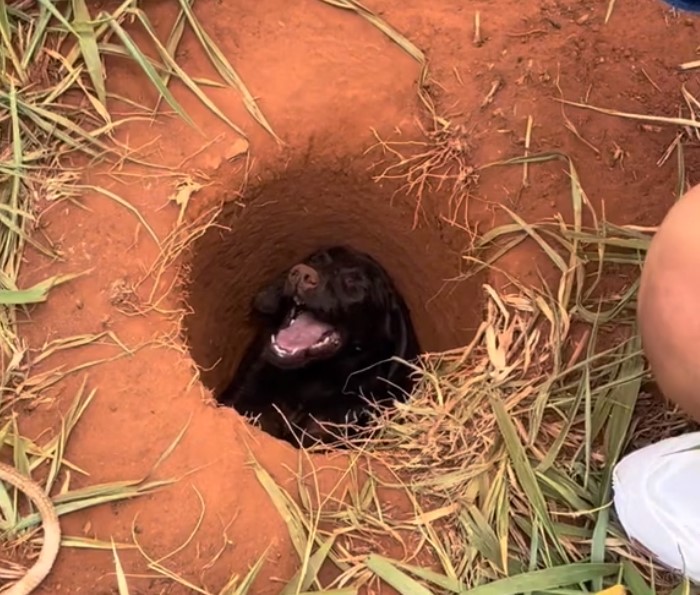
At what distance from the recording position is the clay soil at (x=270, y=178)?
1771 millimetres

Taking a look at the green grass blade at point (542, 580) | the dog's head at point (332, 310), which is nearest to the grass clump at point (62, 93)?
the dog's head at point (332, 310)

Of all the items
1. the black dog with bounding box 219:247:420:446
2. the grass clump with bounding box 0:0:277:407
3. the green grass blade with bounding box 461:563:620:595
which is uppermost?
the grass clump with bounding box 0:0:277:407

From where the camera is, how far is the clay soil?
177cm

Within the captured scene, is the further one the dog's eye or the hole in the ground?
the dog's eye

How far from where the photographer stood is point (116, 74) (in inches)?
78.5

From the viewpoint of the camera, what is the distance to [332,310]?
2395 millimetres

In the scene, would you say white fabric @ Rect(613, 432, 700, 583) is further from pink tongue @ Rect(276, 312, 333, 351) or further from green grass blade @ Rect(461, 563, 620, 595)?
pink tongue @ Rect(276, 312, 333, 351)

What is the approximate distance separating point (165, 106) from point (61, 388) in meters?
0.59

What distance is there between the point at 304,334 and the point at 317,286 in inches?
5.3

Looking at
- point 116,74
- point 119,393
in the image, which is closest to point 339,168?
point 116,74

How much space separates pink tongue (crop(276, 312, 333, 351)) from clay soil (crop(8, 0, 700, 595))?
0.29 m

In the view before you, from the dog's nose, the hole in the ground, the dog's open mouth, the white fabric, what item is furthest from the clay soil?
the white fabric

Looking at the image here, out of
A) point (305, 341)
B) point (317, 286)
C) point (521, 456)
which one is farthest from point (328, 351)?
point (521, 456)

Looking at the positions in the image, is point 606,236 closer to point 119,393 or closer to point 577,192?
point 577,192
